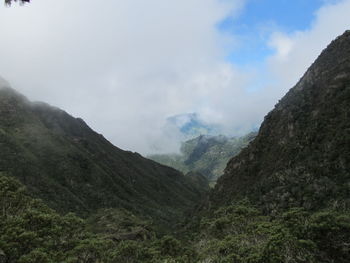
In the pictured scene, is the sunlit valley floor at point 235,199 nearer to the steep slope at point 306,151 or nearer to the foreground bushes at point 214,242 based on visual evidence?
the foreground bushes at point 214,242

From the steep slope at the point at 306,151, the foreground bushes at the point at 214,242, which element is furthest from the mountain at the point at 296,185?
the steep slope at the point at 306,151

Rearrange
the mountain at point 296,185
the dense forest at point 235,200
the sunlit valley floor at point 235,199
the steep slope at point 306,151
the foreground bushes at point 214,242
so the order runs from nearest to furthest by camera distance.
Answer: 1. the foreground bushes at point 214,242
2. the mountain at point 296,185
3. the dense forest at point 235,200
4. the sunlit valley floor at point 235,199
5. the steep slope at point 306,151

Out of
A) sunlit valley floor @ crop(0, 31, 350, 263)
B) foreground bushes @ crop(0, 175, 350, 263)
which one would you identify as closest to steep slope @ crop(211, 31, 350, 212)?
sunlit valley floor @ crop(0, 31, 350, 263)

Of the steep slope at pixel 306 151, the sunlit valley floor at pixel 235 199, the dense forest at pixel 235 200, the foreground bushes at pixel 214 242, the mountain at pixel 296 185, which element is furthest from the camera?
the steep slope at pixel 306 151

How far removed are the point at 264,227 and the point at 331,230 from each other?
22613mm

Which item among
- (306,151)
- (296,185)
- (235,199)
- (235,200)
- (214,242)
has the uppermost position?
(306,151)

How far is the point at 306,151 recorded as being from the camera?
362 ft

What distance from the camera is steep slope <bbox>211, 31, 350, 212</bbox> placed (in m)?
94.8

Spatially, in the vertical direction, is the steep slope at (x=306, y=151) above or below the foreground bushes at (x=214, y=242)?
above

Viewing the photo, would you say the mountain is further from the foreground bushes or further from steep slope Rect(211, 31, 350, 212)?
steep slope Rect(211, 31, 350, 212)

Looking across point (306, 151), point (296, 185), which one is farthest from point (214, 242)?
point (306, 151)

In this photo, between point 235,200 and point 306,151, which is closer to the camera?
point 306,151

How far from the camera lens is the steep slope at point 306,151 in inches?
3730

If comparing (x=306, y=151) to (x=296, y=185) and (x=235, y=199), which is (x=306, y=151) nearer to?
(x=296, y=185)
